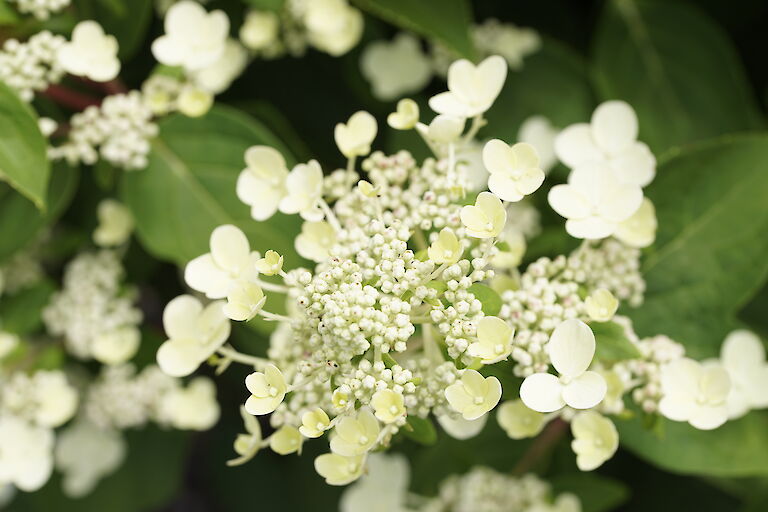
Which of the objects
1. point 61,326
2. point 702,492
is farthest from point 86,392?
point 702,492

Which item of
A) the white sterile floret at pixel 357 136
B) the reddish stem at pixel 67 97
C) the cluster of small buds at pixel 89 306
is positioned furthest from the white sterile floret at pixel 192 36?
the cluster of small buds at pixel 89 306

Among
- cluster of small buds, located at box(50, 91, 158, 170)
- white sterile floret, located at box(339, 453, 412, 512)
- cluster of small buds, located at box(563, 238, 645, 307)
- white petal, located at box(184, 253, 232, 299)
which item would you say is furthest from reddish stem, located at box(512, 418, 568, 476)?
cluster of small buds, located at box(50, 91, 158, 170)

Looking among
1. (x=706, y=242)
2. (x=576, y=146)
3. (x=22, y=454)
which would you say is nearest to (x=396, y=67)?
(x=576, y=146)

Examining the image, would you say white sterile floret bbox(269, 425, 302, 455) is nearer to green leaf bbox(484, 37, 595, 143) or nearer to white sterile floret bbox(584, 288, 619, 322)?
white sterile floret bbox(584, 288, 619, 322)

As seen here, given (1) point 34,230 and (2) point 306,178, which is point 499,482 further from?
(1) point 34,230

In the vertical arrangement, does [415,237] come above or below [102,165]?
above

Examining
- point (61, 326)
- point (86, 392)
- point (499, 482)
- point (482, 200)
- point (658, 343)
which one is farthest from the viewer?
point (86, 392)
